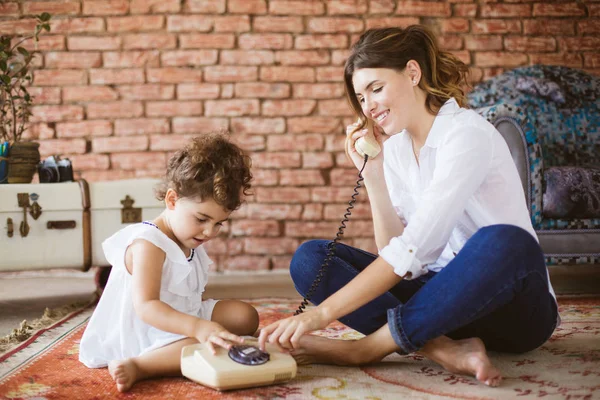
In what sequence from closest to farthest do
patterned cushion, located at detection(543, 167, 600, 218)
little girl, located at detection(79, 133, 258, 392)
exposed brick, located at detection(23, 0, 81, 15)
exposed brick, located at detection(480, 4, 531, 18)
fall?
little girl, located at detection(79, 133, 258, 392), patterned cushion, located at detection(543, 167, 600, 218), exposed brick, located at detection(23, 0, 81, 15), exposed brick, located at detection(480, 4, 531, 18)

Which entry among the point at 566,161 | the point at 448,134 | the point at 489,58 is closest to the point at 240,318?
the point at 448,134

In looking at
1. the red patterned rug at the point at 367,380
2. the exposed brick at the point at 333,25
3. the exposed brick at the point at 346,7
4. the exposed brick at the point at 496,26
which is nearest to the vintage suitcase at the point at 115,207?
the red patterned rug at the point at 367,380

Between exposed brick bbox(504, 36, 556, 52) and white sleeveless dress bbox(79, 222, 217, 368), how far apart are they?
245cm

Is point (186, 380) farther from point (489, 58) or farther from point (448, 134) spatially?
point (489, 58)

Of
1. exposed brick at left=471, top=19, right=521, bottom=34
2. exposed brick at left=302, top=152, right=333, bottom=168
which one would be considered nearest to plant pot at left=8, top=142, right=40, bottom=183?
exposed brick at left=302, top=152, right=333, bottom=168

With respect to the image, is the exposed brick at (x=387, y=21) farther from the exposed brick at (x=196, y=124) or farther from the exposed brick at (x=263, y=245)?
the exposed brick at (x=263, y=245)

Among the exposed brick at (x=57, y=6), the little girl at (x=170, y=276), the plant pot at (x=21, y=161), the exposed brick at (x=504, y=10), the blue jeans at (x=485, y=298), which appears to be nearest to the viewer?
the blue jeans at (x=485, y=298)

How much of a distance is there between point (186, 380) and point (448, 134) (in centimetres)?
74

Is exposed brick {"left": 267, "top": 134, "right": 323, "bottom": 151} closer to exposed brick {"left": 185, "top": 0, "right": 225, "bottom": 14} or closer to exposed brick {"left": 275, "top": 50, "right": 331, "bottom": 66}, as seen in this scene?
exposed brick {"left": 275, "top": 50, "right": 331, "bottom": 66}

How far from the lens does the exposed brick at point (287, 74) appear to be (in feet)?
10.2

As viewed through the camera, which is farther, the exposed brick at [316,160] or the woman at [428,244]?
the exposed brick at [316,160]

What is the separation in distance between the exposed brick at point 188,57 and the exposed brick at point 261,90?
19 centimetres

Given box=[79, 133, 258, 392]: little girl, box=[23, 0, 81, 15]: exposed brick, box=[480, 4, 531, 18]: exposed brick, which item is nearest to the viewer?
box=[79, 133, 258, 392]: little girl

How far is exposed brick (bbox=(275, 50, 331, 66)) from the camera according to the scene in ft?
10.2
